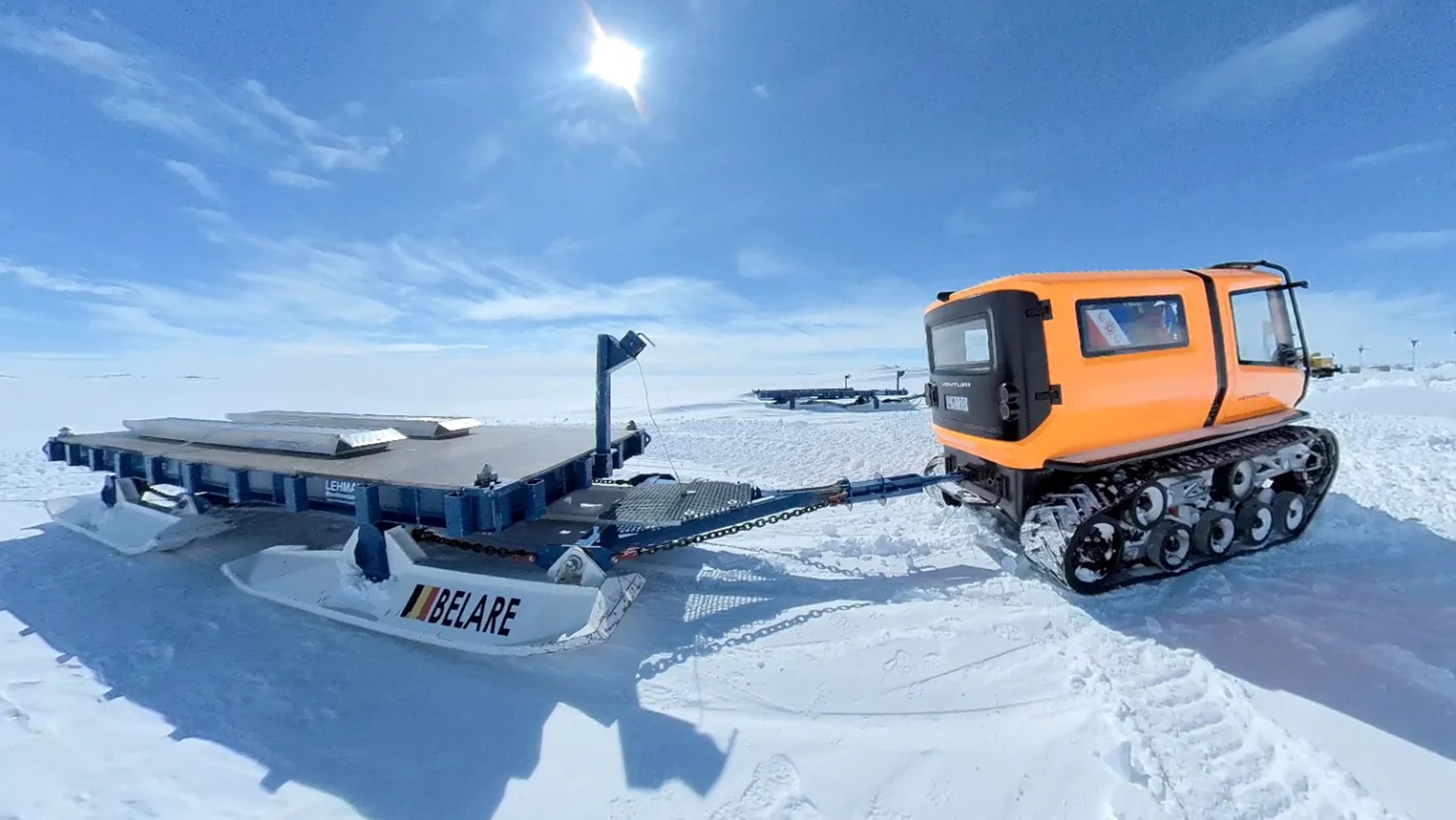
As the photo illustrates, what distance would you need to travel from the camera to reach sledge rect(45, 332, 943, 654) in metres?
3.90

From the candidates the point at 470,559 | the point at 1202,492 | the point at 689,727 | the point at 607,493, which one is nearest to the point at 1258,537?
the point at 1202,492

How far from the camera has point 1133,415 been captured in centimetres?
488

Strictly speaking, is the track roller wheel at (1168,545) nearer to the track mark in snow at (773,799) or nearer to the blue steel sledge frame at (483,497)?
the blue steel sledge frame at (483,497)

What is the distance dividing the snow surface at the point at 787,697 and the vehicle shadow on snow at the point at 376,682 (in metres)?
0.02

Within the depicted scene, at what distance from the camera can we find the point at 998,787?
2658 millimetres

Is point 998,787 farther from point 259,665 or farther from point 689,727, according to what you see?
point 259,665

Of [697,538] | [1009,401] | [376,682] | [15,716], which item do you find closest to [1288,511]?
[1009,401]

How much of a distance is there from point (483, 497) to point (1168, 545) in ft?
18.9

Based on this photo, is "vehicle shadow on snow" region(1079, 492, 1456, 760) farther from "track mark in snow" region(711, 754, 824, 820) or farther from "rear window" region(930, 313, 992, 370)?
"track mark in snow" region(711, 754, 824, 820)

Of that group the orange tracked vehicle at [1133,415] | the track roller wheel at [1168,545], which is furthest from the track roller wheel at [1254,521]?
the track roller wheel at [1168,545]

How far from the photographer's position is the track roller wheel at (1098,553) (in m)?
4.64

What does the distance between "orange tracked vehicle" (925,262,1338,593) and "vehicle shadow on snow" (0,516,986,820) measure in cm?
159

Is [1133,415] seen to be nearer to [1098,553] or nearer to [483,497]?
[1098,553]

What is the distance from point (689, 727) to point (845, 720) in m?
0.88
